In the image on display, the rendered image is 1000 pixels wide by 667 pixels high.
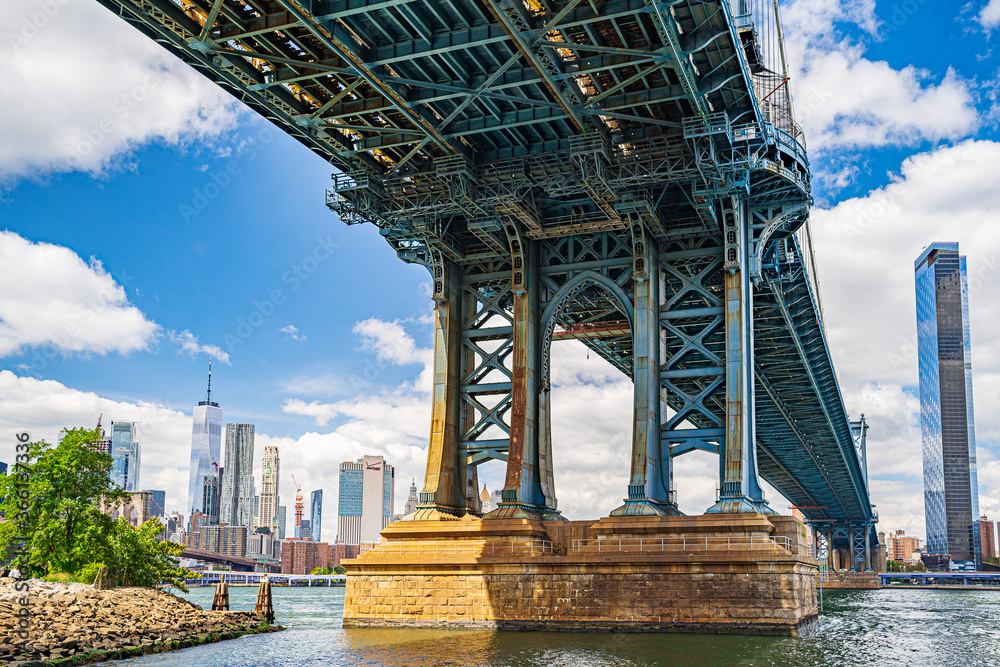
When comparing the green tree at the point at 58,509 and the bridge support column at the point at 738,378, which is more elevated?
the bridge support column at the point at 738,378

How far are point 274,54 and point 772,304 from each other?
33008mm

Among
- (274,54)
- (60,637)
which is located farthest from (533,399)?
(60,637)

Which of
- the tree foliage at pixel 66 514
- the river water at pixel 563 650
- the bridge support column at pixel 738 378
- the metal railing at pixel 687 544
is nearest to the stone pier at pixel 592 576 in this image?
the metal railing at pixel 687 544

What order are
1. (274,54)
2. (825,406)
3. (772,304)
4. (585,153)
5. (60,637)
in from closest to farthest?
(60,637) < (274,54) < (585,153) < (772,304) < (825,406)

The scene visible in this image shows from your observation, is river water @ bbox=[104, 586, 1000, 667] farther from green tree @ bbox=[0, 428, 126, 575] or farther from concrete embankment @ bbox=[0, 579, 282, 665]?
green tree @ bbox=[0, 428, 126, 575]

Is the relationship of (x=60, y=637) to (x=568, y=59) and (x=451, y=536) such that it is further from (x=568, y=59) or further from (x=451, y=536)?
(x=568, y=59)

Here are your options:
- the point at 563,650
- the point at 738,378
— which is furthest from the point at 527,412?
the point at 563,650

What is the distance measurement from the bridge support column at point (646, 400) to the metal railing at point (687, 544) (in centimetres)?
158

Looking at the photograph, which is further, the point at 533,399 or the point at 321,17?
the point at 533,399

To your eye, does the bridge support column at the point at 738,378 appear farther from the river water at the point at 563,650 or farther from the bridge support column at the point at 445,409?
the bridge support column at the point at 445,409

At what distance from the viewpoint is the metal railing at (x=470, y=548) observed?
133ft

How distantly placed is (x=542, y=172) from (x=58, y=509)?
82.6 ft

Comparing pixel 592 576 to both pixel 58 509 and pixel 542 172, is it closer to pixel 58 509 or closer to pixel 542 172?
pixel 542 172

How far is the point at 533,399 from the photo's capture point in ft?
151
